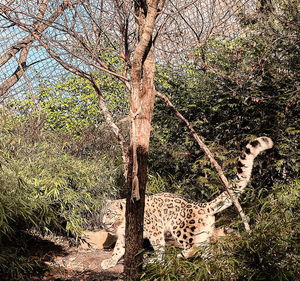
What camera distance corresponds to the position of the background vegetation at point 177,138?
5413 millimetres

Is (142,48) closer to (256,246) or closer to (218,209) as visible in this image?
(256,246)

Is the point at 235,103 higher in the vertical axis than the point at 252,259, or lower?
higher

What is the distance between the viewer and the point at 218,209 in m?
4.93

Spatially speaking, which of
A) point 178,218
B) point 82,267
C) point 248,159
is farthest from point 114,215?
point 248,159

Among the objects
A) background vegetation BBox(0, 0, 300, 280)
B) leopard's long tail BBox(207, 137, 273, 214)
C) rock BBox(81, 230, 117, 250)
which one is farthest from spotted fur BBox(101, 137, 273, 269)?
rock BBox(81, 230, 117, 250)

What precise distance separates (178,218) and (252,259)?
6.49ft

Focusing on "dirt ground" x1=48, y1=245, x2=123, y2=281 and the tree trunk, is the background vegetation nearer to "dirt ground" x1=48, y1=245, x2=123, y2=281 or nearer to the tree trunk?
"dirt ground" x1=48, y1=245, x2=123, y2=281

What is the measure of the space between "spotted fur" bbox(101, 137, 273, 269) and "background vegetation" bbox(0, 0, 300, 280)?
11.4 inches

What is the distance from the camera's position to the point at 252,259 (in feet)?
10.3

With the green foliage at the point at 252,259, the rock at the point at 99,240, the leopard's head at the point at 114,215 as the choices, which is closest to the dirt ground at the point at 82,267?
the rock at the point at 99,240

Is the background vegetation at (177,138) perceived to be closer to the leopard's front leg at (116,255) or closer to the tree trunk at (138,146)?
the leopard's front leg at (116,255)

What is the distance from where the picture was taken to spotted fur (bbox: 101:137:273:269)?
4.67 meters

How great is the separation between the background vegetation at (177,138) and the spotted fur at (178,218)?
11.4 inches

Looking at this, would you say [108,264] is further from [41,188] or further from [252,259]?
[252,259]
